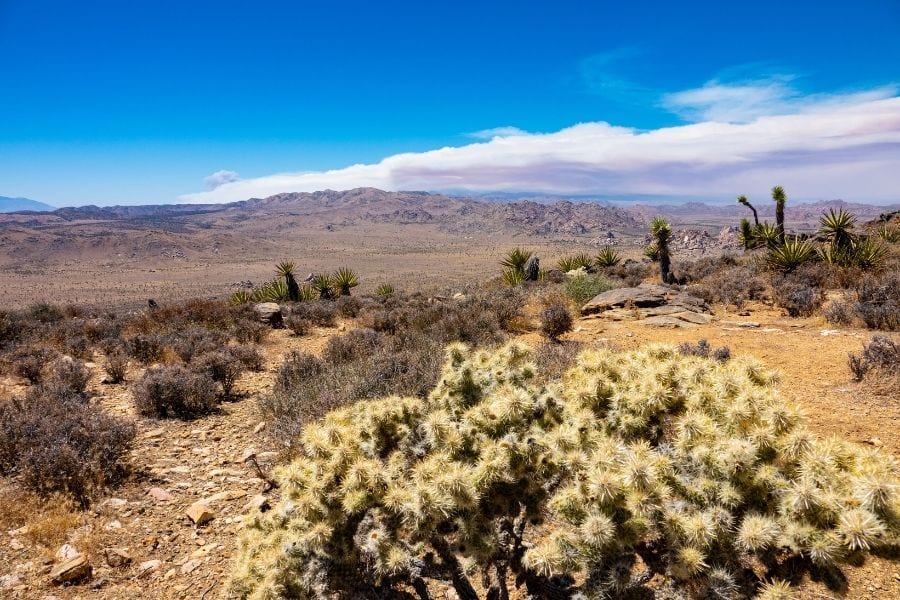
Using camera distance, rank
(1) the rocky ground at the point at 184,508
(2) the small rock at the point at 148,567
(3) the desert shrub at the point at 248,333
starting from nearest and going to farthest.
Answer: (1) the rocky ground at the point at 184,508
(2) the small rock at the point at 148,567
(3) the desert shrub at the point at 248,333

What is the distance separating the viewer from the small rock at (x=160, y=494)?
516 cm

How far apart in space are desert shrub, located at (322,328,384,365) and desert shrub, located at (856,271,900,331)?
10267 mm

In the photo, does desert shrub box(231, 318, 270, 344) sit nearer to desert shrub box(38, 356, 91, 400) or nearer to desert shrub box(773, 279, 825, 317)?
desert shrub box(38, 356, 91, 400)

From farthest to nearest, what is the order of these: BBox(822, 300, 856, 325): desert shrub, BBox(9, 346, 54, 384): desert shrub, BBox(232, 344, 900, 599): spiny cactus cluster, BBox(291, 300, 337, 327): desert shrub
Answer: BBox(291, 300, 337, 327): desert shrub
BBox(822, 300, 856, 325): desert shrub
BBox(9, 346, 54, 384): desert shrub
BBox(232, 344, 900, 599): spiny cactus cluster

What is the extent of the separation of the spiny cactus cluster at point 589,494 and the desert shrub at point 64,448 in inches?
116

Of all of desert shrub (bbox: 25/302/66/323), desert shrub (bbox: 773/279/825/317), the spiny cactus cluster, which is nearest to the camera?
the spiny cactus cluster

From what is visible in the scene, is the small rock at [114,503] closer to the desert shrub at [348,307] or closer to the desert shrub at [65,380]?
the desert shrub at [65,380]

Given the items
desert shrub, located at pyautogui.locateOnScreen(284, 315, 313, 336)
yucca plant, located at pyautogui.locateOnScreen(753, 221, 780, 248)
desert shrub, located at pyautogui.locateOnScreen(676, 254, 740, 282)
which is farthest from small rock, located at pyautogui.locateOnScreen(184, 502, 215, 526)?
yucca plant, located at pyautogui.locateOnScreen(753, 221, 780, 248)

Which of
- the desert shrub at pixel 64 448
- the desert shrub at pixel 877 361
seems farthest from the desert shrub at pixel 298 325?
the desert shrub at pixel 877 361

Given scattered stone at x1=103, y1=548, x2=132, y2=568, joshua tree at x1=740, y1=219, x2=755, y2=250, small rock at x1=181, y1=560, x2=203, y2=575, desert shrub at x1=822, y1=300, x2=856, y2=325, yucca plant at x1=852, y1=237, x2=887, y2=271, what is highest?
joshua tree at x1=740, y1=219, x2=755, y2=250

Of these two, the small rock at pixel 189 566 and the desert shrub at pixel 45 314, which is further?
the desert shrub at pixel 45 314

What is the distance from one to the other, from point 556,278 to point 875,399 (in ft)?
55.5

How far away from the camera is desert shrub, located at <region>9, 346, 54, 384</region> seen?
28.8 feet

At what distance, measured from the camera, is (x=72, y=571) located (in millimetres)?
3939
